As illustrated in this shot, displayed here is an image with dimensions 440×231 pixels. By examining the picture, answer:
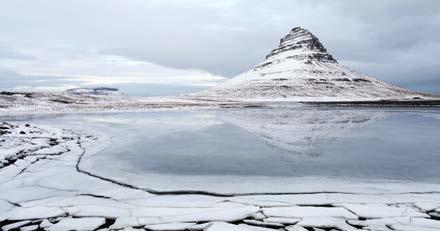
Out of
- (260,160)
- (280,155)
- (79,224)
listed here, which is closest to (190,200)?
(79,224)

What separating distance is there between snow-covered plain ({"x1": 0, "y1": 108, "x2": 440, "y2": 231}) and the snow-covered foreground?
0.05ft

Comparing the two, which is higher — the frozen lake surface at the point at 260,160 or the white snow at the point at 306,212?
the frozen lake surface at the point at 260,160

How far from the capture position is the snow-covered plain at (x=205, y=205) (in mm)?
6645

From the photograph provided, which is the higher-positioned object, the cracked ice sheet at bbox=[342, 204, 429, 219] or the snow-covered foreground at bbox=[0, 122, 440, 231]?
the cracked ice sheet at bbox=[342, 204, 429, 219]

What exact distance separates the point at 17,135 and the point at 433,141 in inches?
712

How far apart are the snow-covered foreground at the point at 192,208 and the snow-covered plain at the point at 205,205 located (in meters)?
0.02

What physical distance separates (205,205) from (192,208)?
30 centimetres

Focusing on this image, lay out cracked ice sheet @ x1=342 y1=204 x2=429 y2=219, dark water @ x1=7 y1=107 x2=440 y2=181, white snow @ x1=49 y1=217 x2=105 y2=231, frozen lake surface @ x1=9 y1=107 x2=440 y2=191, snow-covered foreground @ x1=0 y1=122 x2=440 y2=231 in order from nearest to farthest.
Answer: white snow @ x1=49 y1=217 x2=105 y2=231 < snow-covered foreground @ x1=0 y1=122 x2=440 y2=231 < cracked ice sheet @ x1=342 y1=204 x2=429 y2=219 < frozen lake surface @ x1=9 y1=107 x2=440 y2=191 < dark water @ x1=7 y1=107 x2=440 y2=181

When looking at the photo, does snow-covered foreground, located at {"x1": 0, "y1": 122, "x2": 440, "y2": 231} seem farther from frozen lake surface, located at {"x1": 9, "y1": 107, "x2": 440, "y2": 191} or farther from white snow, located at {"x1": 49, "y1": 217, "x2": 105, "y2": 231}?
frozen lake surface, located at {"x1": 9, "y1": 107, "x2": 440, "y2": 191}

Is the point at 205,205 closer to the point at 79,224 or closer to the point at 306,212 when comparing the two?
the point at 306,212

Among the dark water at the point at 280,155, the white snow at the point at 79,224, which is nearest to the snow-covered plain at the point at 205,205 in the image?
the white snow at the point at 79,224

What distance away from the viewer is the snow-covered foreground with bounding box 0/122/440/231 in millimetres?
6617

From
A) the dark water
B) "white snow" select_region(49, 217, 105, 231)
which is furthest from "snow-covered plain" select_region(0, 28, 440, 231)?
the dark water

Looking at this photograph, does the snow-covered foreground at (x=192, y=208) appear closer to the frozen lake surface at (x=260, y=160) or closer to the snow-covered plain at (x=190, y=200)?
the snow-covered plain at (x=190, y=200)
